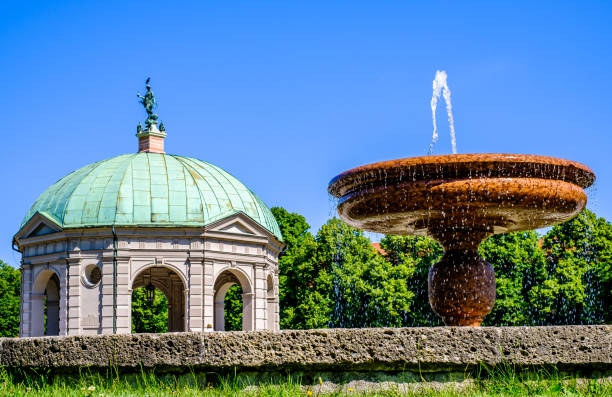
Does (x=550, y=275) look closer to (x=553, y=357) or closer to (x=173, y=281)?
(x=173, y=281)

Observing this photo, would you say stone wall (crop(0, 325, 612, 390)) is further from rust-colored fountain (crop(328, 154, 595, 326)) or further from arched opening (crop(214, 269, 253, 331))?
arched opening (crop(214, 269, 253, 331))

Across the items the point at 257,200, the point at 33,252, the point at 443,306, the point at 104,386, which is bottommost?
the point at 104,386

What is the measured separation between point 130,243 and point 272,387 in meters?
23.7

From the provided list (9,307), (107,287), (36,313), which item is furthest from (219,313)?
(9,307)

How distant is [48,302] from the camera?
106ft

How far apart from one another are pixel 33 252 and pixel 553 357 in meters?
28.3

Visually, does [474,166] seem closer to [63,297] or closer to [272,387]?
[272,387]

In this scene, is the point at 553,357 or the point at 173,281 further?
the point at 173,281

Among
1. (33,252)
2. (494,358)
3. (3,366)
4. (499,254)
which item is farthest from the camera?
(499,254)

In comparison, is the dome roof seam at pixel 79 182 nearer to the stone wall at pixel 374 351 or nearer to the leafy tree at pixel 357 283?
the leafy tree at pixel 357 283

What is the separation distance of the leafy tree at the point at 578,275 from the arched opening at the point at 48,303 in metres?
26.3

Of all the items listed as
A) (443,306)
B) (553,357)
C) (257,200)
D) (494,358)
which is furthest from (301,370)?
(257,200)

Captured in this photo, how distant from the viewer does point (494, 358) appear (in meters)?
6.95

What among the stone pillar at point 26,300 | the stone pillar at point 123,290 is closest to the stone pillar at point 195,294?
the stone pillar at point 123,290
